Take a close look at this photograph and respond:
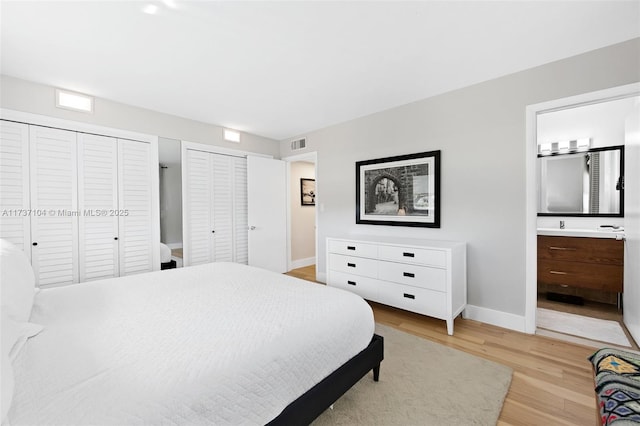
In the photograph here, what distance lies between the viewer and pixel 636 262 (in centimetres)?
229

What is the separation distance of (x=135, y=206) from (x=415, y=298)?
3.36 meters

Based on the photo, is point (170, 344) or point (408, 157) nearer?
point (170, 344)

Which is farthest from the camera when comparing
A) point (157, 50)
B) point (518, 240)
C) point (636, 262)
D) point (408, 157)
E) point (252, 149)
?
point (252, 149)

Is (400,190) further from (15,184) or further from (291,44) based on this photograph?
(15,184)

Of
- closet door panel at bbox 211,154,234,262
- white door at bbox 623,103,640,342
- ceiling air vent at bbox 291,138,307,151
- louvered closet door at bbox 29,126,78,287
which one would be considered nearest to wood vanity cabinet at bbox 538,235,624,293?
white door at bbox 623,103,640,342

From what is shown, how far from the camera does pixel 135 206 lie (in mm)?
3258

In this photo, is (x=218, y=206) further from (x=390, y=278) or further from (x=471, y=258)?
(x=471, y=258)

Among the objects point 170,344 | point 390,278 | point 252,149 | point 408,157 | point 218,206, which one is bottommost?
point 390,278

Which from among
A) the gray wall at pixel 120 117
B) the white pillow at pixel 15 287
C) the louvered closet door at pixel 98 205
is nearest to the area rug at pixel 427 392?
the white pillow at pixel 15 287

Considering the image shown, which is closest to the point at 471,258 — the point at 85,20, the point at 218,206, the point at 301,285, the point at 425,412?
the point at 425,412

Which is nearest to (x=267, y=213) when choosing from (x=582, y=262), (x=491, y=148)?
(x=491, y=148)

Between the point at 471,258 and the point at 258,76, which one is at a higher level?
the point at 258,76

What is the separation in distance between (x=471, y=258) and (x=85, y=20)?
3783mm

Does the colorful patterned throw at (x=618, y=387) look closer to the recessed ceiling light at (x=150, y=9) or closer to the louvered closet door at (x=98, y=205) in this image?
the recessed ceiling light at (x=150, y=9)
